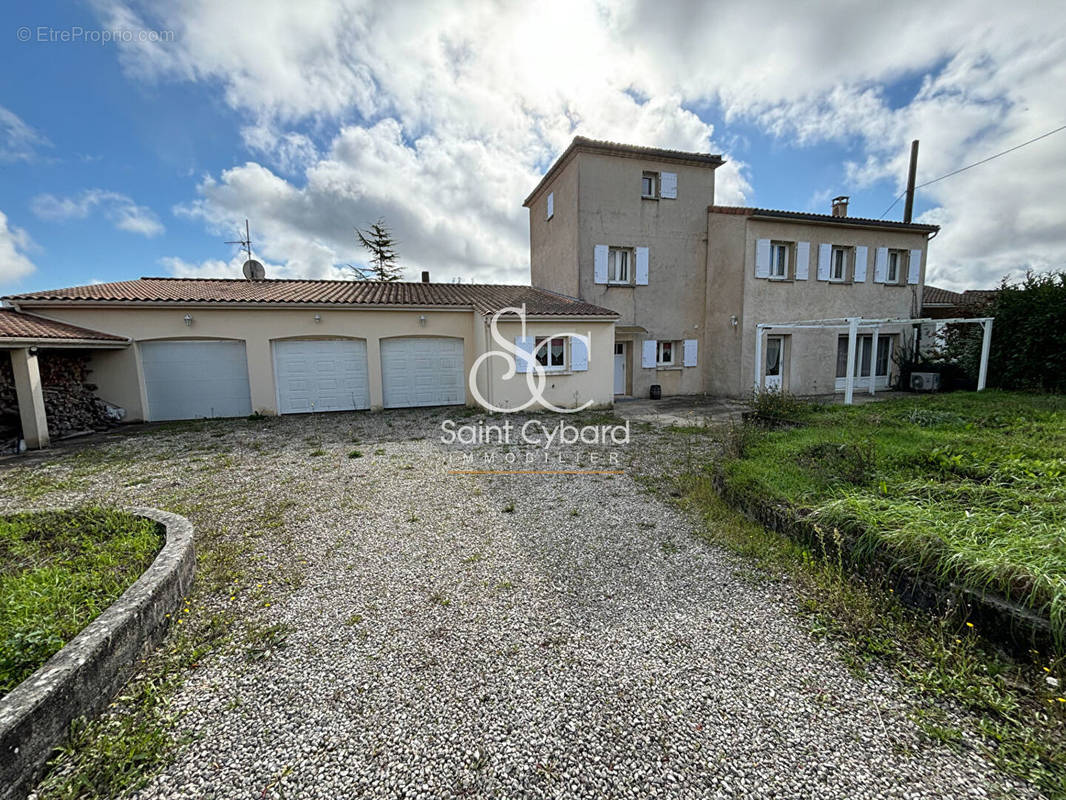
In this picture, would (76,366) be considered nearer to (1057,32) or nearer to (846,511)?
(846,511)

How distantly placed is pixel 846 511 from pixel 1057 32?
1113 cm

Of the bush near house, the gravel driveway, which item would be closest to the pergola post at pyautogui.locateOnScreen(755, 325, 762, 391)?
the bush near house

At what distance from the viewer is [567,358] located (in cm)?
1211

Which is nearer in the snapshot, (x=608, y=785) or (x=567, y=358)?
(x=608, y=785)

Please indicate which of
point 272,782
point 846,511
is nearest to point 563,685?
point 272,782

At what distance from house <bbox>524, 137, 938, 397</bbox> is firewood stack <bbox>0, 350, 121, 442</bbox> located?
1301cm

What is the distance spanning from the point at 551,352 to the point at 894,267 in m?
13.9

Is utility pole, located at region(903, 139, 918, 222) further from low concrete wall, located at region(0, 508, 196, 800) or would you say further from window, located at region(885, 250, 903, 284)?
low concrete wall, located at region(0, 508, 196, 800)

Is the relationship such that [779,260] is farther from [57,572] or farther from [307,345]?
[57,572]

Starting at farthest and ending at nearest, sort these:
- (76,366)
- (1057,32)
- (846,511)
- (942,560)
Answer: (76,366)
(1057,32)
(846,511)
(942,560)

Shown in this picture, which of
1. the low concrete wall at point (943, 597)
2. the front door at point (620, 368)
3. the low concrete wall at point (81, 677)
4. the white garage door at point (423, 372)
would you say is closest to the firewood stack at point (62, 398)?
the white garage door at point (423, 372)

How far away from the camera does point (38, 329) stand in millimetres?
8547

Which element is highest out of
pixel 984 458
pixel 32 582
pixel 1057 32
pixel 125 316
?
pixel 1057 32

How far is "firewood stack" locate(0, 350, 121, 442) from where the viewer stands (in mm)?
8445
